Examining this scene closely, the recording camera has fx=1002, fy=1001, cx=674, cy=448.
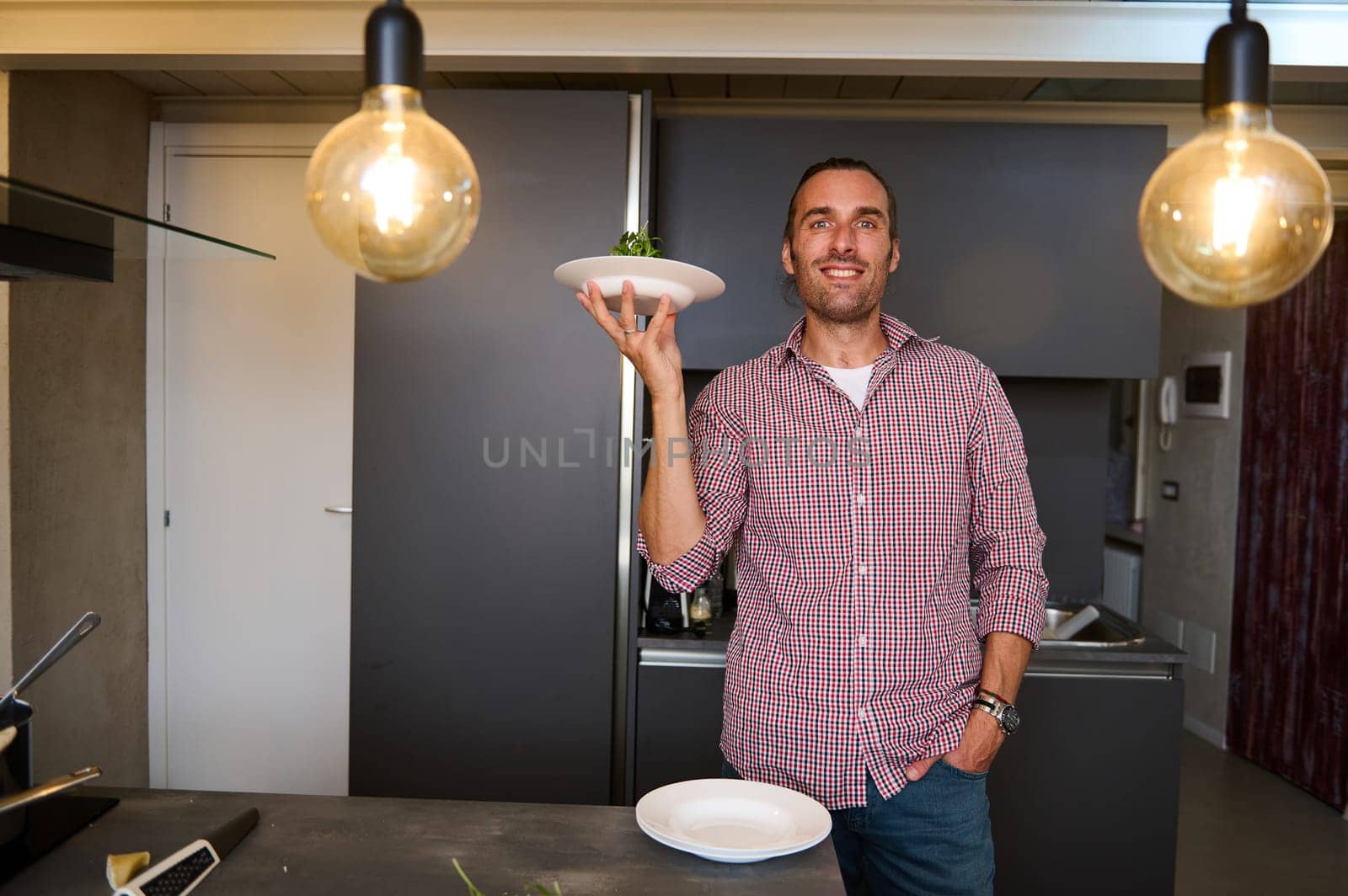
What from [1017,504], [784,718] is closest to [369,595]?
[784,718]

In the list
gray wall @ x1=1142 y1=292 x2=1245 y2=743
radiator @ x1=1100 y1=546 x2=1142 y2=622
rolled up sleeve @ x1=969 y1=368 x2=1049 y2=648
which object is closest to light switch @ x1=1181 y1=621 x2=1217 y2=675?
gray wall @ x1=1142 y1=292 x2=1245 y2=743

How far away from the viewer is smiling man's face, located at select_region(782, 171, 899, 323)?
5.84 ft

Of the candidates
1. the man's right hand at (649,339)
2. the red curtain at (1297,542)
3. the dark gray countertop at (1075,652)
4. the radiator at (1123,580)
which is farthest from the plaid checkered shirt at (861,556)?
the radiator at (1123,580)

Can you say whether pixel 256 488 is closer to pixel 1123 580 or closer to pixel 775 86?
pixel 775 86

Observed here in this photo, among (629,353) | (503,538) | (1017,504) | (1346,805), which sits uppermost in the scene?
(629,353)

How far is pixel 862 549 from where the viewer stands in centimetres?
174

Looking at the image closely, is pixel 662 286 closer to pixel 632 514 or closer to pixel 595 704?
pixel 632 514

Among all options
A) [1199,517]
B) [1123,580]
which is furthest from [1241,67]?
[1123,580]

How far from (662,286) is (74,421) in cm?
225

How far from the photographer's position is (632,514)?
259cm

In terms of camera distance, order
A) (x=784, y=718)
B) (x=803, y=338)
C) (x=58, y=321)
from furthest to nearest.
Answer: (x=58, y=321) → (x=803, y=338) → (x=784, y=718)

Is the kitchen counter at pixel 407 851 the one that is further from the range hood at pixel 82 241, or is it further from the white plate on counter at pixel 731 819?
the range hood at pixel 82 241

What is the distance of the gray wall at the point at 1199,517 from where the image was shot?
14.3 feet

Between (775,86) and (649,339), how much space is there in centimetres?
185
